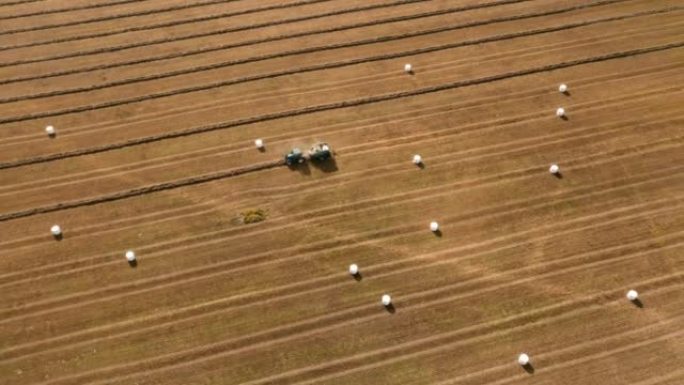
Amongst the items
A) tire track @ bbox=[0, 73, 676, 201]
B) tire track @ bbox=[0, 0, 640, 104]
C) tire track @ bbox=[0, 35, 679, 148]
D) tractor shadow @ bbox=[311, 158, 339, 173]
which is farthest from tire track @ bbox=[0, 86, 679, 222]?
tire track @ bbox=[0, 0, 640, 104]

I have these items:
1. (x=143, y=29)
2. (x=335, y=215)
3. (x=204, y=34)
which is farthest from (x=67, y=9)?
(x=335, y=215)

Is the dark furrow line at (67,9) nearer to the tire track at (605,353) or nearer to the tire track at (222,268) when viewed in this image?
the tire track at (222,268)

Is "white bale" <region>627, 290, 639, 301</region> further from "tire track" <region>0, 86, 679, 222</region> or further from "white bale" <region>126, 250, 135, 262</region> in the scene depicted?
"white bale" <region>126, 250, 135, 262</region>

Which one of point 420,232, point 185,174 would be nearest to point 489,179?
point 420,232

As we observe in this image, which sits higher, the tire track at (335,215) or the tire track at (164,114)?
the tire track at (164,114)

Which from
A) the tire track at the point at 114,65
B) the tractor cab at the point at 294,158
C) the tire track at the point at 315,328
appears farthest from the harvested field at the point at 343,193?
the tractor cab at the point at 294,158

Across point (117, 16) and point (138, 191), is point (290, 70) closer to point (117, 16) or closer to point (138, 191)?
point (138, 191)
